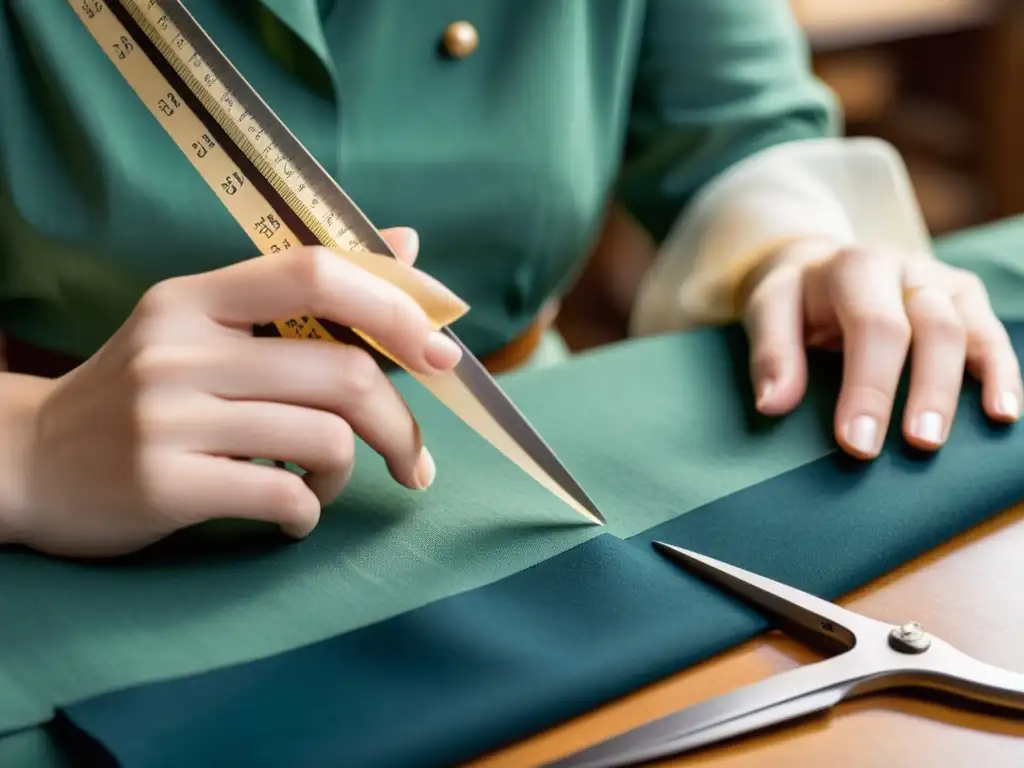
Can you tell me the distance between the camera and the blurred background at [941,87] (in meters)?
1.95

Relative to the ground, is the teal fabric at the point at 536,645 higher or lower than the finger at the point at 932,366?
lower

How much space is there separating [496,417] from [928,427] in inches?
9.2

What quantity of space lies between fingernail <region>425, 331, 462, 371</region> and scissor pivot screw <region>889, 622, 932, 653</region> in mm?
192

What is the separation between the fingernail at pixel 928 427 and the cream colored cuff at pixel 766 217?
0.75ft

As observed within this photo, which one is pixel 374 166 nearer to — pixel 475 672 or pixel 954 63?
pixel 475 672

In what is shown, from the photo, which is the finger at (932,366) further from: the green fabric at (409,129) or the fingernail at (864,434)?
the green fabric at (409,129)

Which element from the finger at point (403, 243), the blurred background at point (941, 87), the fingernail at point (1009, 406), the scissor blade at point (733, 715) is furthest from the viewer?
Result: the blurred background at point (941, 87)

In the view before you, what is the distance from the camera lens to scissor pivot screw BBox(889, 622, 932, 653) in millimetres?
404

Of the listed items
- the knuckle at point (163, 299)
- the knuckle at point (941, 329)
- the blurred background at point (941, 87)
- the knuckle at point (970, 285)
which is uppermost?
the blurred background at point (941, 87)

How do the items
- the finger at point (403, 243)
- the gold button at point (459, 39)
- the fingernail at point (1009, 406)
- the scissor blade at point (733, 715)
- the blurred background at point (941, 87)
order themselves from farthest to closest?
the blurred background at point (941, 87) → the gold button at point (459, 39) → the fingernail at point (1009, 406) → the finger at point (403, 243) → the scissor blade at point (733, 715)

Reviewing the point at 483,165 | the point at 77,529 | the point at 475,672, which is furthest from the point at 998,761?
the point at 483,165

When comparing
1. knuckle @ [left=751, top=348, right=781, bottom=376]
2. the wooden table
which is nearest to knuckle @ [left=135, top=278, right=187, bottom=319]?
the wooden table

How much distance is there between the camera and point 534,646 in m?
0.40

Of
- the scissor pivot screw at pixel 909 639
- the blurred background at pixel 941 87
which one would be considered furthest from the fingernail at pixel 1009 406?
the blurred background at pixel 941 87
